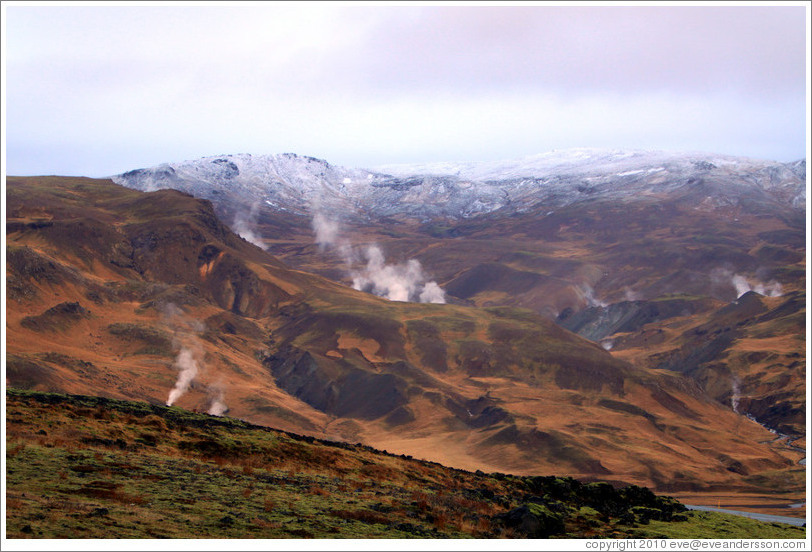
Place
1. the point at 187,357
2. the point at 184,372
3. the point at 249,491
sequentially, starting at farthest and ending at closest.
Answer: the point at 187,357
the point at 184,372
the point at 249,491

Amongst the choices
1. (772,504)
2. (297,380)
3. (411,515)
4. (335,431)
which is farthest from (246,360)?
(411,515)

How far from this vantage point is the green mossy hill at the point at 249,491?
3166 centimetres

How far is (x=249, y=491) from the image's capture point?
39.1 metres

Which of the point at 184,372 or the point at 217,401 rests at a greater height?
the point at 184,372

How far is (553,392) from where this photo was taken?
194750 mm

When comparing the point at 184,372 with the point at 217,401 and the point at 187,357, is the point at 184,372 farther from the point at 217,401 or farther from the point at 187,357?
the point at 217,401

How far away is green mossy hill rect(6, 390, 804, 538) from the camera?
31.7 m

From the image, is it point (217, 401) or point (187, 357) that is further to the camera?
point (187, 357)

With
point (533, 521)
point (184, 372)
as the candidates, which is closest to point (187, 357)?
point (184, 372)

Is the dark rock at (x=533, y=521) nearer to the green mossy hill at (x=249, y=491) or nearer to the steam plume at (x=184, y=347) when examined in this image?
the green mossy hill at (x=249, y=491)

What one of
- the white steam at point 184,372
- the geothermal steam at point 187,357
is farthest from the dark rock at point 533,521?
the white steam at point 184,372

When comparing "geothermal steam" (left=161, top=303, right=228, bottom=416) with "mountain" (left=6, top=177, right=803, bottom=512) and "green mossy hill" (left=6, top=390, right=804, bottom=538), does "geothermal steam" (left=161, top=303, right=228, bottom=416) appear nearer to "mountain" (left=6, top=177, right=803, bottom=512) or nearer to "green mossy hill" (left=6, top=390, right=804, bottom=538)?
"mountain" (left=6, top=177, right=803, bottom=512)

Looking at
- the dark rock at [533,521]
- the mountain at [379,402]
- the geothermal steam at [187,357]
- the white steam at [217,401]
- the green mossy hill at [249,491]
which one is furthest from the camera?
the geothermal steam at [187,357]

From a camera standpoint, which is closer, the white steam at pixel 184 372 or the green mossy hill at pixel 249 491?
the green mossy hill at pixel 249 491
